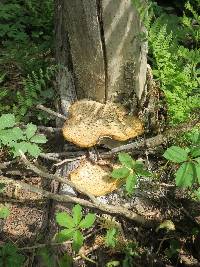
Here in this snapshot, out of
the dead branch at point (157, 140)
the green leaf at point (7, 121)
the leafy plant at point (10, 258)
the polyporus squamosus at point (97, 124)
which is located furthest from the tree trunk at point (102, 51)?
the leafy plant at point (10, 258)

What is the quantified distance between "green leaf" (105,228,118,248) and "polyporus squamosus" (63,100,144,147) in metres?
0.77

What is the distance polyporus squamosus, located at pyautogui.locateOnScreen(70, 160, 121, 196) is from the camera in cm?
293

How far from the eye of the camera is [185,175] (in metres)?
2.32

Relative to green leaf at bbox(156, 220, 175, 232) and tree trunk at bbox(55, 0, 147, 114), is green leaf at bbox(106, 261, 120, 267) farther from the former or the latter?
tree trunk at bbox(55, 0, 147, 114)

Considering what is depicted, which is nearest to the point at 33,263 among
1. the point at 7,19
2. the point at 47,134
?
the point at 47,134

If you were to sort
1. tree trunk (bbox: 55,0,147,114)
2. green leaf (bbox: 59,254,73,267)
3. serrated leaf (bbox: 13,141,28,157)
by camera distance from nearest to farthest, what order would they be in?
green leaf (bbox: 59,254,73,267) → serrated leaf (bbox: 13,141,28,157) → tree trunk (bbox: 55,0,147,114)

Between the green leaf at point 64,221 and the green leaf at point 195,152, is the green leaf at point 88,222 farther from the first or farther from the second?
the green leaf at point 195,152

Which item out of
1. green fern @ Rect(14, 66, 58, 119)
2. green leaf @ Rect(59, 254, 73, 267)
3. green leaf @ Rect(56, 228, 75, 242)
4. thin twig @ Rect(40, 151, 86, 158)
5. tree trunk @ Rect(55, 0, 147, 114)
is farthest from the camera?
green fern @ Rect(14, 66, 58, 119)

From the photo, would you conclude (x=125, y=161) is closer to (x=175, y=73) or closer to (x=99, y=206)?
(x=99, y=206)

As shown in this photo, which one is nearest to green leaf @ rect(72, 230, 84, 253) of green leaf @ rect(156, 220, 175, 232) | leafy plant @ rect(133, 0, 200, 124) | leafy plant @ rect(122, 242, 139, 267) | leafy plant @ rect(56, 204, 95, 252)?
leafy plant @ rect(56, 204, 95, 252)

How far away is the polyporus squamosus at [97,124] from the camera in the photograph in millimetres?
3113

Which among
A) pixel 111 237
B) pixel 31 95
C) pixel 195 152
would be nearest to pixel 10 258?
pixel 111 237

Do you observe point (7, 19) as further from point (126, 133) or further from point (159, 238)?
point (159, 238)

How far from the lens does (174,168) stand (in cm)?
311
